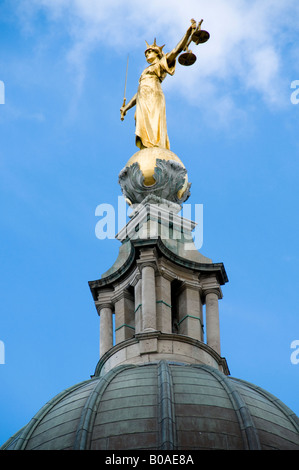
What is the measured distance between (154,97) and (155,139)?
9.03ft

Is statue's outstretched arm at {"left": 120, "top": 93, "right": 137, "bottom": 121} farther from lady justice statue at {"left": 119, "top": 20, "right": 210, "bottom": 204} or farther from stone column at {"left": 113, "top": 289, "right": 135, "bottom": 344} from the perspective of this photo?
A: stone column at {"left": 113, "top": 289, "right": 135, "bottom": 344}

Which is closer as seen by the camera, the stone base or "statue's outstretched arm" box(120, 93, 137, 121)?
the stone base

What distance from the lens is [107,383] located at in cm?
6500

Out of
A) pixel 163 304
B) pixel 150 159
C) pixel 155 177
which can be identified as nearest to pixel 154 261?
pixel 163 304

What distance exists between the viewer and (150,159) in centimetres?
7750

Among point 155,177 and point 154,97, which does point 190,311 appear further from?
point 154,97

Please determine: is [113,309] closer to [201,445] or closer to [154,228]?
[154,228]

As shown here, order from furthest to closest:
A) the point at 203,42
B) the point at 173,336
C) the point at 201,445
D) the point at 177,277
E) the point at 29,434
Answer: the point at 203,42
the point at 177,277
the point at 173,336
the point at 29,434
the point at 201,445

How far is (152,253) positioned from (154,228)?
10.1 ft

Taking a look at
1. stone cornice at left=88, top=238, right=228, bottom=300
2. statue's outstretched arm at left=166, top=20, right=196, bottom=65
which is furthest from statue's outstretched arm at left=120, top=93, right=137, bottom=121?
stone cornice at left=88, top=238, right=228, bottom=300

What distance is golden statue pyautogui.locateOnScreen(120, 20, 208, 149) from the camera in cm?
8012

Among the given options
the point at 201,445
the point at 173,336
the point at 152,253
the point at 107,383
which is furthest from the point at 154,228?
the point at 201,445

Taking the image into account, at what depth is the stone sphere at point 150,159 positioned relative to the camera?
77.2 m

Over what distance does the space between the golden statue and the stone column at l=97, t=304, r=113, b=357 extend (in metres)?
9.68
